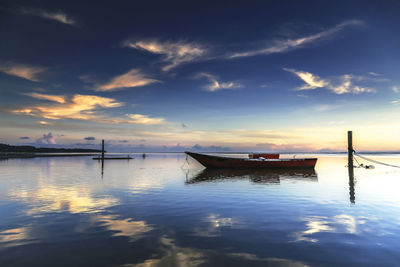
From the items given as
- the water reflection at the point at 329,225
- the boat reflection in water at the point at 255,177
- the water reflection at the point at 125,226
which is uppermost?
the water reflection at the point at 125,226

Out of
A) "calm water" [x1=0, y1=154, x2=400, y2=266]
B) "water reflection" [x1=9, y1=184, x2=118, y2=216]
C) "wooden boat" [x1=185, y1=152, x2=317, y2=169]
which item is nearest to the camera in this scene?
"calm water" [x1=0, y1=154, x2=400, y2=266]

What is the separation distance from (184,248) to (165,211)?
530cm

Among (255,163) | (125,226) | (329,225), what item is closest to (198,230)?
(125,226)

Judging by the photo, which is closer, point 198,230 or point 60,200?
point 198,230

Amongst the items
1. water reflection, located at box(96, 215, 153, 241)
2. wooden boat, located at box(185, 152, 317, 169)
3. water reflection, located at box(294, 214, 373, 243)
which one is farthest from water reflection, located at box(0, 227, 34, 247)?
wooden boat, located at box(185, 152, 317, 169)

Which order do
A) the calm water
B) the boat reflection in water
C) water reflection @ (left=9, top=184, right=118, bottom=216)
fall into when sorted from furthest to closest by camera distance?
1. the boat reflection in water
2. water reflection @ (left=9, top=184, right=118, bottom=216)
3. the calm water

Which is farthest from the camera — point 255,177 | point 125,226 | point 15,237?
point 255,177

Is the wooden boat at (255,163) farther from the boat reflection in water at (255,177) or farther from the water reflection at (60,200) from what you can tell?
the water reflection at (60,200)

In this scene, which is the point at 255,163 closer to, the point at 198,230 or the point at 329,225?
the point at 329,225

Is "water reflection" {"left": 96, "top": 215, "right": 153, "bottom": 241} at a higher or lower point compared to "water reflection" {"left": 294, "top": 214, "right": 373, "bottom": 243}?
higher

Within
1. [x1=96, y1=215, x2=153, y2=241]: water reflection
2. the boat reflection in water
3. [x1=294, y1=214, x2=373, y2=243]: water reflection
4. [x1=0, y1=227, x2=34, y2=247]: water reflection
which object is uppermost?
[x1=0, y1=227, x2=34, y2=247]: water reflection

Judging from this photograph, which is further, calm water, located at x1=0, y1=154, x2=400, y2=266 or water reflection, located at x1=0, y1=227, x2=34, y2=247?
water reflection, located at x1=0, y1=227, x2=34, y2=247

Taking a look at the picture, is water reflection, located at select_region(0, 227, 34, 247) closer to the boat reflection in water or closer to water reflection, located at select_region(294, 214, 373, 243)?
water reflection, located at select_region(294, 214, 373, 243)

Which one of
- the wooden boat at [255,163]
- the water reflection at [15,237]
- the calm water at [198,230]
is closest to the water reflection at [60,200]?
the calm water at [198,230]
